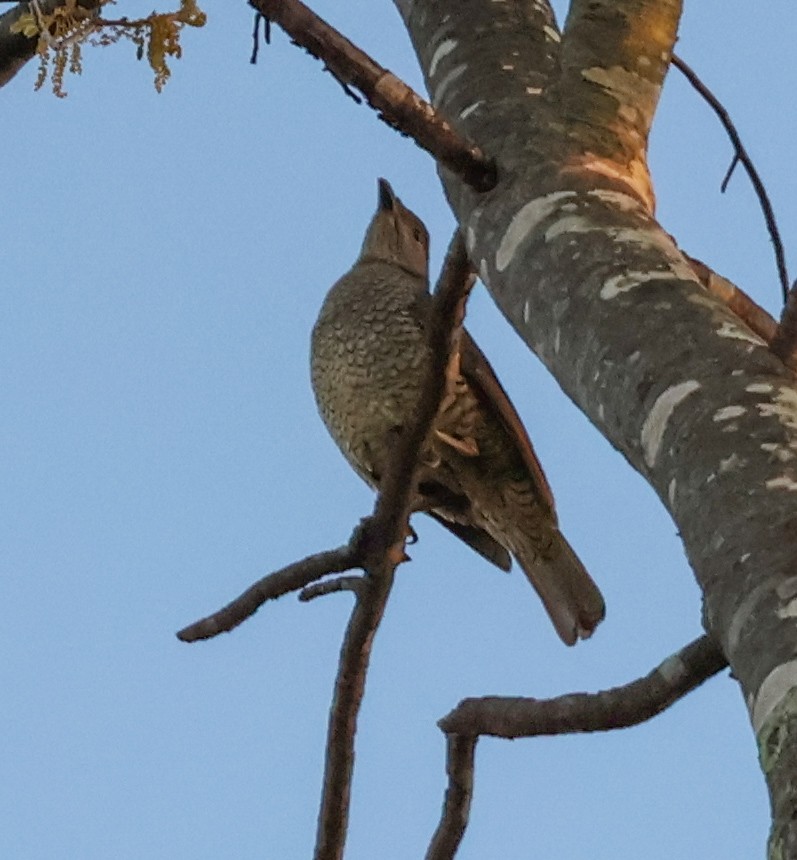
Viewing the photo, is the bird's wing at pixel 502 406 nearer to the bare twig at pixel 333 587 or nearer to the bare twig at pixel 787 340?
the bare twig at pixel 333 587

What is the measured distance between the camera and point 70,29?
2312 millimetres

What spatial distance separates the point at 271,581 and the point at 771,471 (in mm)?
2076

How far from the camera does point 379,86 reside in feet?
6.86

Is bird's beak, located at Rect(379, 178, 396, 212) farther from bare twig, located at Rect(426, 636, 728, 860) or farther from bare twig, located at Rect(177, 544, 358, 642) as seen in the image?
bare twig, located at Rect(426, 636, 728, 860)

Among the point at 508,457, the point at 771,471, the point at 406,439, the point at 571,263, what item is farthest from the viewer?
the point at 508,457

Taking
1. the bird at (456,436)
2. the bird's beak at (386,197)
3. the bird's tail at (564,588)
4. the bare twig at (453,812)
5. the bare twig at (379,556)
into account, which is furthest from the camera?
the bird's beak at (386,197)

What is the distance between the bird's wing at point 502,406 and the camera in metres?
4.97

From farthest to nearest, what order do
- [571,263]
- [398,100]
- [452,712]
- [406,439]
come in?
[406,439] < [452,712] < [398,100] < [571,263]

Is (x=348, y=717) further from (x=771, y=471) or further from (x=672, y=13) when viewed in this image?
(x=771, y=471)

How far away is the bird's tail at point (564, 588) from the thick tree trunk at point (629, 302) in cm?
220

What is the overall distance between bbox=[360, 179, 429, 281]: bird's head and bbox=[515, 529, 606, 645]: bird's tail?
1398mm

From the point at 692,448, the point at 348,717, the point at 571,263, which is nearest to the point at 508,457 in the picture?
the point at 348,717

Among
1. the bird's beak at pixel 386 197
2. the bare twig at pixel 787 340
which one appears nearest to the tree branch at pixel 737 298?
the bare twig at pixel 787 340

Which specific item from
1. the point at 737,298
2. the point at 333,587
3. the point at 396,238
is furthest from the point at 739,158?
the point at 396,238
